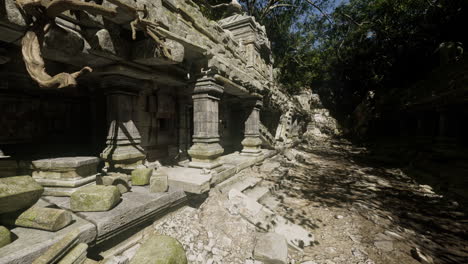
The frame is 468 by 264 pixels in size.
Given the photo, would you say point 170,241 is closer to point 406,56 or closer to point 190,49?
point 190,49

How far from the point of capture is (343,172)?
793 cm

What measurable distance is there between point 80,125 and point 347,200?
7.54 meters

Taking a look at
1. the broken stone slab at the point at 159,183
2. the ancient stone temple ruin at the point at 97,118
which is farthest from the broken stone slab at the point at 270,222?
the broken stone slab at the point at 159,183

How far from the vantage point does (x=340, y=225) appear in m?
3.69

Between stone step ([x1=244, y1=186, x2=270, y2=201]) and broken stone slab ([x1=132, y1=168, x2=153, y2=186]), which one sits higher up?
broken stone slab ([x1=132, y1=168, x2=153, y2=186])

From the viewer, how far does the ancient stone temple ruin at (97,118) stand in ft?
6.15

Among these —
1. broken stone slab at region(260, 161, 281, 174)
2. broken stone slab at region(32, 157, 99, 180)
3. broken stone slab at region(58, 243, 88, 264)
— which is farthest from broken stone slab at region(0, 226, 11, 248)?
broken stone slab at region(260, 161, 281, 174)

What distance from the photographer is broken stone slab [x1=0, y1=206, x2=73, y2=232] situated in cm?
185

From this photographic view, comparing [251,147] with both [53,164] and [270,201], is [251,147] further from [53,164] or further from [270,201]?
[53,164]

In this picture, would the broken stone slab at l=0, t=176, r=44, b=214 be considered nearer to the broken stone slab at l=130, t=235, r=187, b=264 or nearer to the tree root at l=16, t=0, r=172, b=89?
the tree root at l=16, t=0, r=172, b=89

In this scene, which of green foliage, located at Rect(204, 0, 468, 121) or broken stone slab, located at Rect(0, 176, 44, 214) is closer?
broken stone slab, located at Rect(0, 176, 44, 214)

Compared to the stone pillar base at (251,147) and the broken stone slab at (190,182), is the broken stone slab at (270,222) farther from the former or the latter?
the stone pillar base at (251,147)

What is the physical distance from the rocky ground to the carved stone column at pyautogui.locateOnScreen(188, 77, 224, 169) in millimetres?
892

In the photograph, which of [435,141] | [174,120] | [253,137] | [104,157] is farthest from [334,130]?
[104,157]
